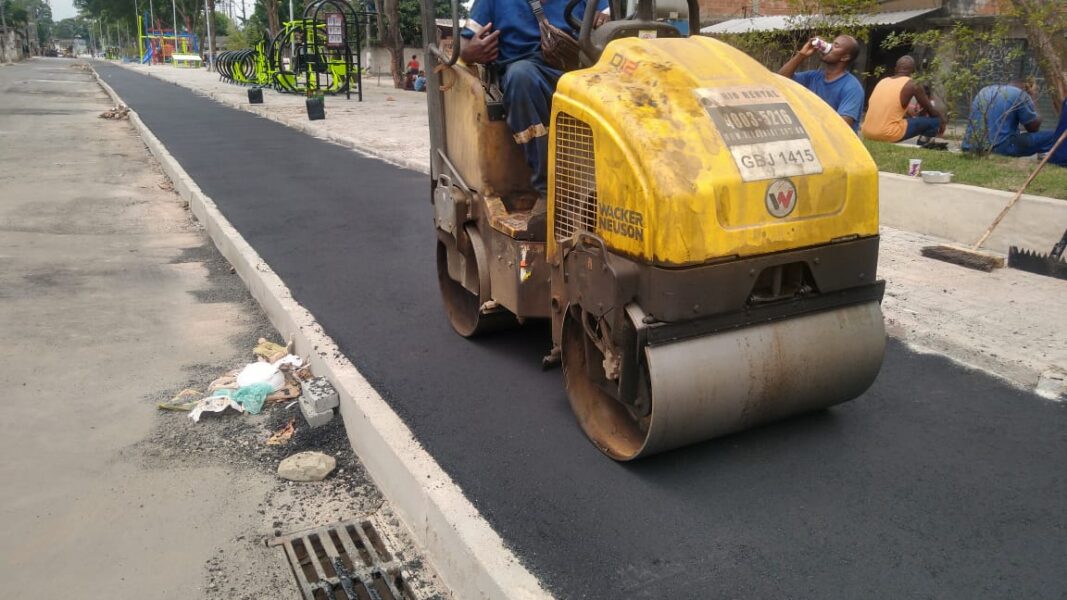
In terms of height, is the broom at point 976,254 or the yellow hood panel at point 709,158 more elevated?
the yellow hood panel at point 709,158

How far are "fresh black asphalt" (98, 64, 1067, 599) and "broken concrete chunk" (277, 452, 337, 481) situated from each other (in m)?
0.43

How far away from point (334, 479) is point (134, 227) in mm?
5966

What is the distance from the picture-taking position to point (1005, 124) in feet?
28.4

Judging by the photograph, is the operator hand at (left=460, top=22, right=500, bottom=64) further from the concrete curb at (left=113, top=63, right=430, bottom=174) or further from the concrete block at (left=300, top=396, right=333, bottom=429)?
the concrete curb at (left=113, top=63, right=430, bottom=174)

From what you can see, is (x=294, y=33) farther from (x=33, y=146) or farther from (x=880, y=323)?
(x=880, y=323)

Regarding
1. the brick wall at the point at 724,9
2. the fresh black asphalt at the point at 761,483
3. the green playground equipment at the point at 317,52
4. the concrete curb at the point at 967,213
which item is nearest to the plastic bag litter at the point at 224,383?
the fresh black asphalt at the point at 761,483

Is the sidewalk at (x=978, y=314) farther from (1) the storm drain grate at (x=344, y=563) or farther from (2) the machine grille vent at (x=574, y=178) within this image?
(1) the storm drain grate at (x=344, y=563)

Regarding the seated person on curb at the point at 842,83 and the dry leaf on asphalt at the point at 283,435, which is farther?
the seated person on curb at the point at 842,83

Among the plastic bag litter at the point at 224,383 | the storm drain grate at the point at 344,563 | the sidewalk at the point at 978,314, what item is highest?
the sidewalk at the point at 978,314

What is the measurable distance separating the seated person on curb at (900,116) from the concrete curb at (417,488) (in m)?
7.58

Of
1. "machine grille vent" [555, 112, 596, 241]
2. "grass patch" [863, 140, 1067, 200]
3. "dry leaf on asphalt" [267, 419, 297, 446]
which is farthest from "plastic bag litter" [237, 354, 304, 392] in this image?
"grass patch" [863, 140, 1067, 200]

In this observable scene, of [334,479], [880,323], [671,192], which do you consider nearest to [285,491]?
[334,479]

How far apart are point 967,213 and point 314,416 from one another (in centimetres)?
572

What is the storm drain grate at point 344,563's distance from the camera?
2885mm
